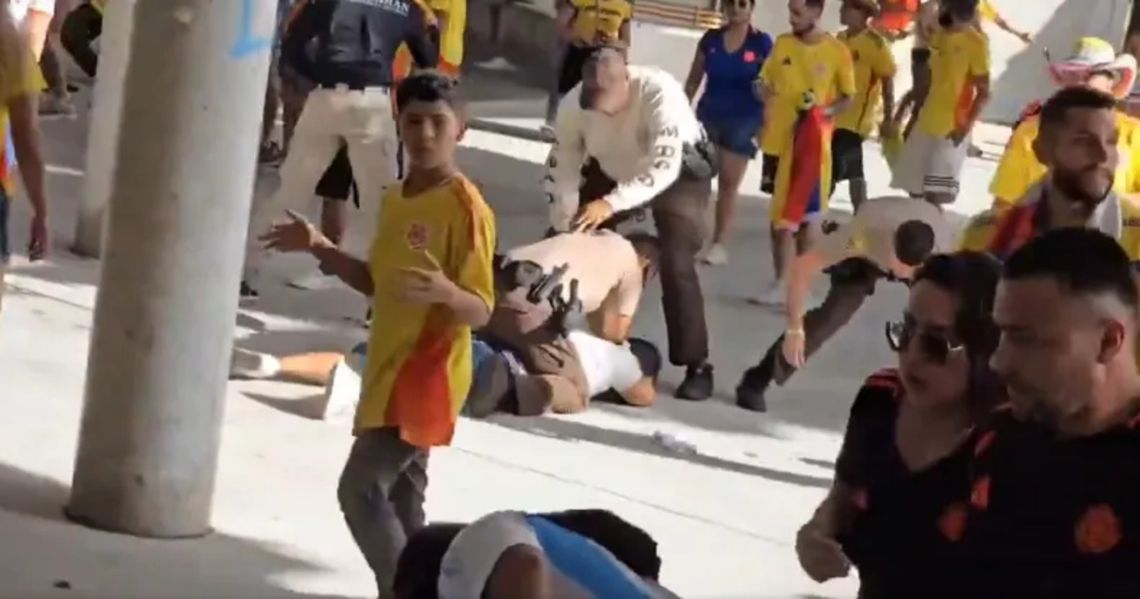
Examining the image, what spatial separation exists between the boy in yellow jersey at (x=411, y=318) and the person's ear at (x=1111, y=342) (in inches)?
91.8

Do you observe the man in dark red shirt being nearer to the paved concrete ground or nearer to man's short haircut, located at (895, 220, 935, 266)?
the paved concrete ground

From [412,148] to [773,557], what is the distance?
6.61 feet

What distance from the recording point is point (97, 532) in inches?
228

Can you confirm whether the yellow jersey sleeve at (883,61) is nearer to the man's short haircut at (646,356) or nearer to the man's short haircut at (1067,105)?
the man's short haircut at (646,356)

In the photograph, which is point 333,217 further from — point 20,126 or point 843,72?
point 20,126

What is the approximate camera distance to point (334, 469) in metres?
6.76

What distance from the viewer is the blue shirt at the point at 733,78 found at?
11539 mm

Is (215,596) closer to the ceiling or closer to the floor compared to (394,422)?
closer to the floor

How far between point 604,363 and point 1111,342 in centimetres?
558

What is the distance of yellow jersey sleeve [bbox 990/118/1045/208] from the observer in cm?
637

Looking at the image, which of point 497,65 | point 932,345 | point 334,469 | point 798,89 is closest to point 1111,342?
point 932,345

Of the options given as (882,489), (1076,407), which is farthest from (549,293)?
(1076,407)

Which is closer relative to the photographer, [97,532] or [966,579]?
[966,579]

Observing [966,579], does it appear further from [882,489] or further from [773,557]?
[773,557]
